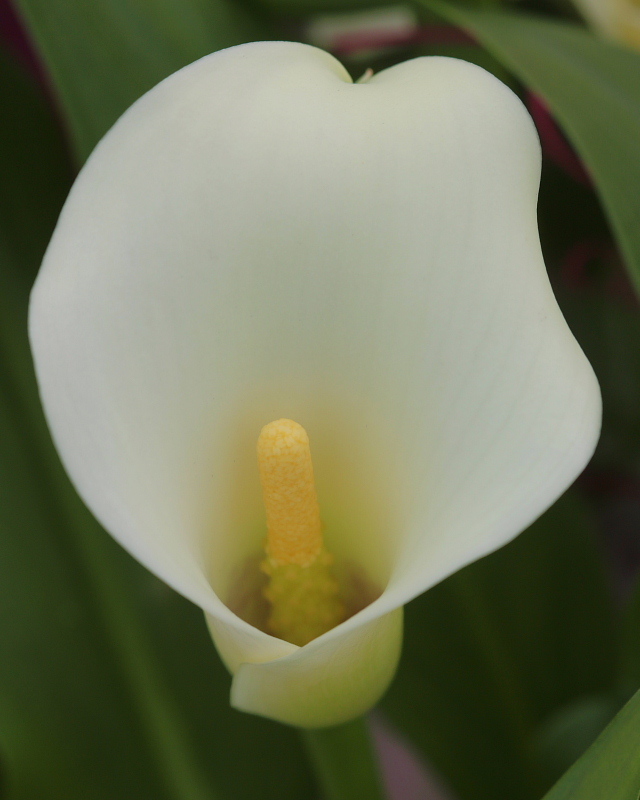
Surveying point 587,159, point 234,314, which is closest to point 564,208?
point 587,159

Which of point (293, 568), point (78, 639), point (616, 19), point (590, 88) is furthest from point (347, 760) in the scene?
point (616, 19)

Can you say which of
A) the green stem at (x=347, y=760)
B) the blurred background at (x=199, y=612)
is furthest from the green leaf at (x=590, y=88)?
the green stem at (x=347, y=760)

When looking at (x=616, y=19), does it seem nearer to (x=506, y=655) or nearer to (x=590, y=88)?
(x=590, y=88)

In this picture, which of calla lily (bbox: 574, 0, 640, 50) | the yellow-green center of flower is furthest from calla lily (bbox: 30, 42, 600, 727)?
calla lily (bbox: 574, 0, 640, 50)

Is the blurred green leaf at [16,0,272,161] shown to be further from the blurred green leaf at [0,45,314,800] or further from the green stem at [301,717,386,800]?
the green stem at [301,717,386,800]

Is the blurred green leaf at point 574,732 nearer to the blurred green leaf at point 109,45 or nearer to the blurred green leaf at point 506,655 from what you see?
the blurred green leaf at point 506,655

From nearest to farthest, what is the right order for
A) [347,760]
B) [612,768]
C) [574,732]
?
[612,768] < [347,760] < [574,732]
